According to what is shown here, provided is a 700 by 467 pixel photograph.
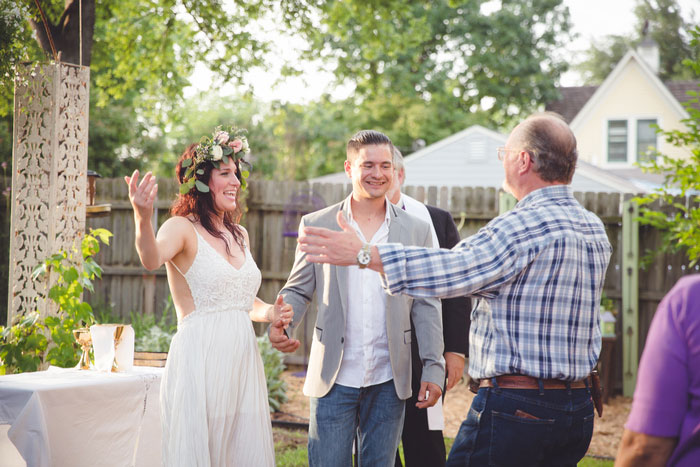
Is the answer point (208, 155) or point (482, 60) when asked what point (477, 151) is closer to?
point (482, 60)

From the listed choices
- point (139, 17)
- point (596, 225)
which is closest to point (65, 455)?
point (596, 225)

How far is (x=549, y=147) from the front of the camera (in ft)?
8.69

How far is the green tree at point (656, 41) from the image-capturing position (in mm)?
39812

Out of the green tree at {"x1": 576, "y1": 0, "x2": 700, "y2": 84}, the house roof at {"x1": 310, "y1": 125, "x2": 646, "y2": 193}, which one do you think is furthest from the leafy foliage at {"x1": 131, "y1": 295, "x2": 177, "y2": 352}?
the green tree at {"x1": 576, "y1": 0, "x2": 700, "y2": 84}

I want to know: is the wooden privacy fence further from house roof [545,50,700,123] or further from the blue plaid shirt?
house roof [545,50,700,123]

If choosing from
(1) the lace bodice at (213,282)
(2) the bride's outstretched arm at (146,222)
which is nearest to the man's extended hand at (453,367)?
(1) the lace bodice at (213,282)

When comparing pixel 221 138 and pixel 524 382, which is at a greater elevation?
Result: pixel 221 138

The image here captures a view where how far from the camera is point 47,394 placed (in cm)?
344

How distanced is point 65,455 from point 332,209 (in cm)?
179

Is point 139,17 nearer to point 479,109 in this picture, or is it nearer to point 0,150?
point 0,150

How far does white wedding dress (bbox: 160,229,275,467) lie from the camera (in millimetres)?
3246

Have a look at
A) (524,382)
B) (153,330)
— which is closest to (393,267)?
(524,382)

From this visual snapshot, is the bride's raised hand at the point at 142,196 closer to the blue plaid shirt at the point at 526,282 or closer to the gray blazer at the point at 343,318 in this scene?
the gray blazer at the point at 343,318

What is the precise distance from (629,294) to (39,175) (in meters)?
6.39
